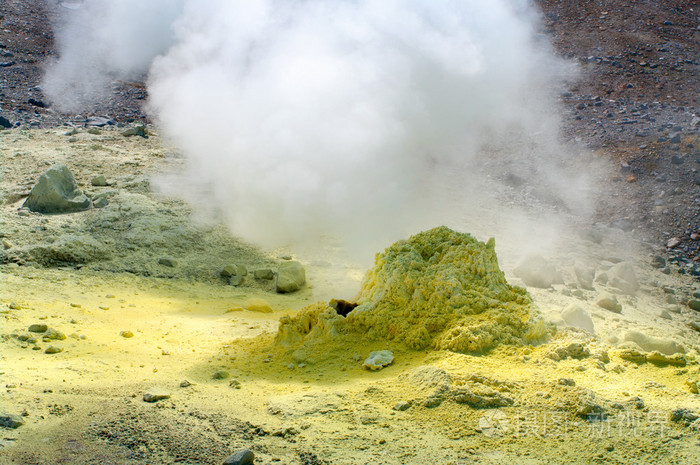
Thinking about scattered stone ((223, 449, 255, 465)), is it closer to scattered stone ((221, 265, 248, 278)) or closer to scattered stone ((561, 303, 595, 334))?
scattered stone ((561, 303, 595, 334))

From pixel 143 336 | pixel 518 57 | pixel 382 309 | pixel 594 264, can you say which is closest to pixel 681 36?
pixel 518 57

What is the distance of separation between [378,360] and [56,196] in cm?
374

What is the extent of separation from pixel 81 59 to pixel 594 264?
8993 millimetres

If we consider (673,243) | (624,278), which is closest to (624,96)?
(673,243)

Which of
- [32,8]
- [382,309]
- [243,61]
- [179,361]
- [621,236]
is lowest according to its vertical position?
[179,361]

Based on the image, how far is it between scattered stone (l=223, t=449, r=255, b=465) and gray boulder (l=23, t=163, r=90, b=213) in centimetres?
409

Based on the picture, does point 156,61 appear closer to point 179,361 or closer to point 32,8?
point 32,8

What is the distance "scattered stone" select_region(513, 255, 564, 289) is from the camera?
5.09 m

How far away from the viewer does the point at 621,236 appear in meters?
6.46

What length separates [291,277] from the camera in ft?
16.0

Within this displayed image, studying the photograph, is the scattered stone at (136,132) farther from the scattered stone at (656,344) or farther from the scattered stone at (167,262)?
the scattered stone at (656,344)

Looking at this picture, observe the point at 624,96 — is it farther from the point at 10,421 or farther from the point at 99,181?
the point at 10,421

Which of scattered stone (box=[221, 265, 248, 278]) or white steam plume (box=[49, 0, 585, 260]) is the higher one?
white steam plume (box=[49, 0, 585, 260])
